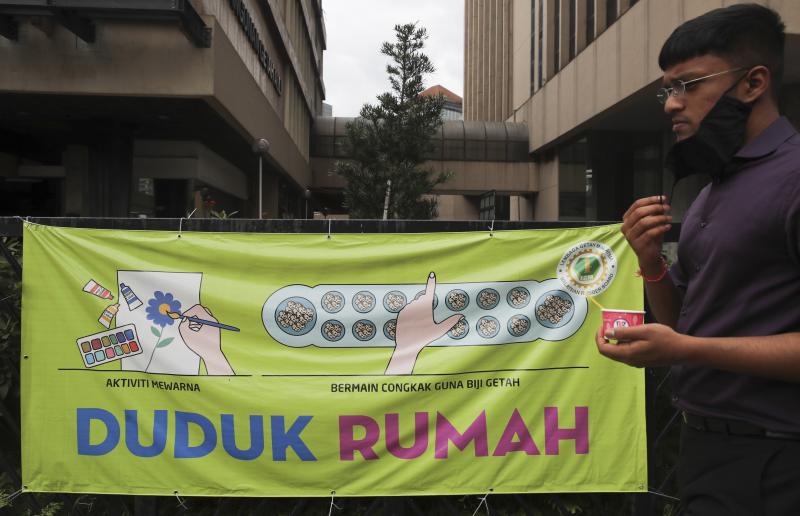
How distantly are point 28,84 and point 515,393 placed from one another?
14.6 metres

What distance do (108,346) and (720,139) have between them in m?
2.95

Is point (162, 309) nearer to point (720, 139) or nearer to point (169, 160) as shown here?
point (720, 139)

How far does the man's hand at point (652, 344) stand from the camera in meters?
1.36

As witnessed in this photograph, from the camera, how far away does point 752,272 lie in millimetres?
1450

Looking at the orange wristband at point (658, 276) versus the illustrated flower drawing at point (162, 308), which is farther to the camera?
the illustrated flower drawing at point (162, 308)

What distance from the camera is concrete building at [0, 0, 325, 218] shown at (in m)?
13.4

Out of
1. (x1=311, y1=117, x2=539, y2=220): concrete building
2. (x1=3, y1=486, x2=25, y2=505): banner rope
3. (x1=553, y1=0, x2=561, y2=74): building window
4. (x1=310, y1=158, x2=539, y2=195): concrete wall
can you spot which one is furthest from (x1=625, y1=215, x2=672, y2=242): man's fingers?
(x1=311, y1=117, x2=539, y2=220): concrete building

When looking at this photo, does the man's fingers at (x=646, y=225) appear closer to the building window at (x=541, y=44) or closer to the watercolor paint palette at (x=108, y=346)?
the watercolor paint palette at (x=108, y=346)

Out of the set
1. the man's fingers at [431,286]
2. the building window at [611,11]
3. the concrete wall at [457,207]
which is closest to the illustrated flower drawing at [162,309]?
the man's fingers at [431,286]

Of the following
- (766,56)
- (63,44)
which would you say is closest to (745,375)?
(766,56)

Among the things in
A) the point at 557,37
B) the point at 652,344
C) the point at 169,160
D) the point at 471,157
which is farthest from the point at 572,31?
the point at 652,344

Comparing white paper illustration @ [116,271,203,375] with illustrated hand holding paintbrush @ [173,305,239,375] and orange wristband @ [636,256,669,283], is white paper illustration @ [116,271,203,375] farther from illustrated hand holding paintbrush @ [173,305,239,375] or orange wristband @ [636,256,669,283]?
orange wristband @ [636,256,669,283]

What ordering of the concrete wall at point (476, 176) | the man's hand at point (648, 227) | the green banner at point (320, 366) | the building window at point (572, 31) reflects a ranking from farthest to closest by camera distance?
the concrete wall at point (476, 176) → the building window at point (572, 31) → the green banner at point (320, 366) → the man's hand at point (648, 227)

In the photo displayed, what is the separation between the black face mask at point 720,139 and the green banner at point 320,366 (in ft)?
5.19
